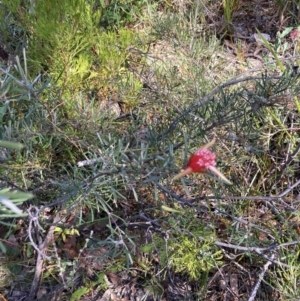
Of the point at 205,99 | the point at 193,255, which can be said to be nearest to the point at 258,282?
the point at 193,255

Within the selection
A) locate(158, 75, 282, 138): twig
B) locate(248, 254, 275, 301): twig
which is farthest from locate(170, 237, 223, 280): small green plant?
locate(158, 75, 282, 138): twig

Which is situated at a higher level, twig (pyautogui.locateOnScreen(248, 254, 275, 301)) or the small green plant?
the small green plant

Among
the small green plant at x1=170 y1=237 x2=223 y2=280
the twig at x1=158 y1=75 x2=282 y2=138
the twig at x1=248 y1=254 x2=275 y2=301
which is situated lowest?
the twig at x1=248 y1=254 x2=275 y2=301

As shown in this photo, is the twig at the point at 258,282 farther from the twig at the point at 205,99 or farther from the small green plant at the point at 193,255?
the twig at the point at 205,99

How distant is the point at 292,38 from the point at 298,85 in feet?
3.21

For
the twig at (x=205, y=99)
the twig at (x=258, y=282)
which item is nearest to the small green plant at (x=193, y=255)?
the twig at (x=258, y=282)

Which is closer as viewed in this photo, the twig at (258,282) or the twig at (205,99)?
the twig at (205,99)

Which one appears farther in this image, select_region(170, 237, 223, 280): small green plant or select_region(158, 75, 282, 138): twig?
select_region(170, 237, 223, 280): small green plant

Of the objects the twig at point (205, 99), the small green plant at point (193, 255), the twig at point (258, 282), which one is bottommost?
the twig at point (258, 282)

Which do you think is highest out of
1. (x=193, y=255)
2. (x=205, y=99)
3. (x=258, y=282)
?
(x=205, y=99)

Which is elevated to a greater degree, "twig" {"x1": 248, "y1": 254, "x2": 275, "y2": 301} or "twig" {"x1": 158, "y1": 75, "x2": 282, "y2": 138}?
"twig" {"x1": 158, "y1": 75, "x2": 282, "y2": 138}

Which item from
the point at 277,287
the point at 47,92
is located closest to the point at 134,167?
the point at 47,92

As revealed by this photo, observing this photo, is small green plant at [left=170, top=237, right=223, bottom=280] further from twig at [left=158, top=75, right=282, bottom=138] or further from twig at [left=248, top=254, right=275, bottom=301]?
twig at [left=158, top=75, right=282, bottom=138]

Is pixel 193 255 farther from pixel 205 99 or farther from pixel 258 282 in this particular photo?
pixel 205 99
